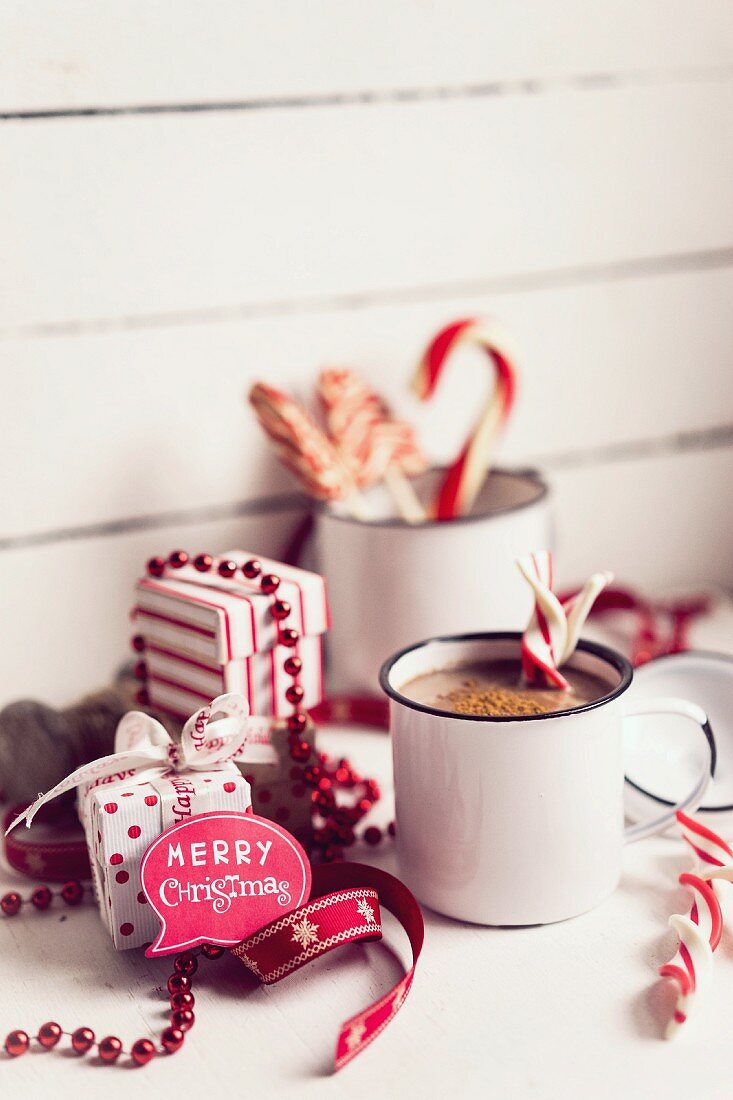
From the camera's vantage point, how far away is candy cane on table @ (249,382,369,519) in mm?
864

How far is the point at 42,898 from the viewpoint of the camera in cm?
68

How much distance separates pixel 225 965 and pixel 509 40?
73 centimetres

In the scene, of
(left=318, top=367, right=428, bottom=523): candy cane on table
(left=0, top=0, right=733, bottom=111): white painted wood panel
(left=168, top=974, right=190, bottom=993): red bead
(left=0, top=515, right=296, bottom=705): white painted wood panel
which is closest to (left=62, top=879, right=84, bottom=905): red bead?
(left=168, top=974, right=190, bottom=993): red bead

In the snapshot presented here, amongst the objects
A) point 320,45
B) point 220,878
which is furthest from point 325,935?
point 320,45

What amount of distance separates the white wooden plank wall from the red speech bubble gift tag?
1.18ft

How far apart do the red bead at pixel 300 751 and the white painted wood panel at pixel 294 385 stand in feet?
1.00

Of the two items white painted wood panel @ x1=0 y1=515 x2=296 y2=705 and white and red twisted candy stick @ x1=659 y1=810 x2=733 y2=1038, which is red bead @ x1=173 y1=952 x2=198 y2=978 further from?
white painted wood panel @ x1=0 y1=515 x2=296 y2=705

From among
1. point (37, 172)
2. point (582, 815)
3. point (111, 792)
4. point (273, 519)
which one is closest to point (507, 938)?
point (582, 815)

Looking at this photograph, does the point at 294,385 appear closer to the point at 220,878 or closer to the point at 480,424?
the point at 480,424

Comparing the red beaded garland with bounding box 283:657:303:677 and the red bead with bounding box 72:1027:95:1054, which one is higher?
the red beaded garland with bounding box 283:657:303:677

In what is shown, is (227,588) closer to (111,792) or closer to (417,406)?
(111,792)

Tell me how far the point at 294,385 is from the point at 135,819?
17.4 inches

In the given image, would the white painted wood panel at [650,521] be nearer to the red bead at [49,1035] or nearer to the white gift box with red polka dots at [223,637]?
the white gift box with red polka dots at [223,637]

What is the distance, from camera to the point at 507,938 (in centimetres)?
63
